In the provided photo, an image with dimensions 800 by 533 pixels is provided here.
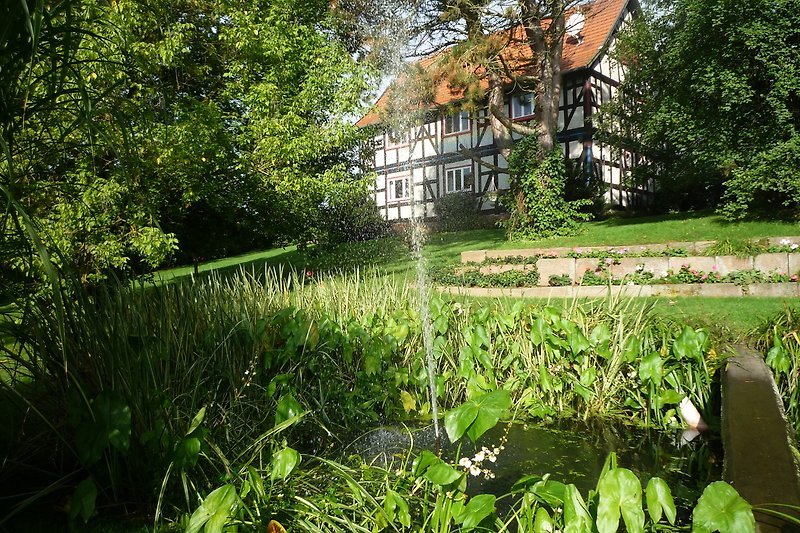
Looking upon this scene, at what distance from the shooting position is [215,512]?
1.32 m

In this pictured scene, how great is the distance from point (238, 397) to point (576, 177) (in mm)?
17379

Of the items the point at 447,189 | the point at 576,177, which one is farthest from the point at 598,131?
the point at 447,189

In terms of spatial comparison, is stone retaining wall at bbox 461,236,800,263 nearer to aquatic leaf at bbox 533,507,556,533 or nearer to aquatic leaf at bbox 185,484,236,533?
aquatic leaf at bbox 533,507,556,533

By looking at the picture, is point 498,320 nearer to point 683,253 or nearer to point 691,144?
point 683,253

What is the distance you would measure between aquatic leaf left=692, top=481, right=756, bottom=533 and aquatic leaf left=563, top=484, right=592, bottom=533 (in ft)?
0.75

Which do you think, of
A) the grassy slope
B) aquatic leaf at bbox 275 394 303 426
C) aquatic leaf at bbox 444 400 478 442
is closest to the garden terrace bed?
the grassy slope

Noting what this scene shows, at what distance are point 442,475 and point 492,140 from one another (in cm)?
2064

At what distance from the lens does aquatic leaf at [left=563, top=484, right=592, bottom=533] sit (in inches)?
52.4

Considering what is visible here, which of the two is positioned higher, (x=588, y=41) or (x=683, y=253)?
(x=588, y=41)

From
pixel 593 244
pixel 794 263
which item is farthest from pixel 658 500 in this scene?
pixel 593 244

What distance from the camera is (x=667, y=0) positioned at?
50.8ft

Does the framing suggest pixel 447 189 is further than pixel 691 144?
Yes

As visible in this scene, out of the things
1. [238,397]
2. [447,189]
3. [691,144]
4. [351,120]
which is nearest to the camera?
[238,397]

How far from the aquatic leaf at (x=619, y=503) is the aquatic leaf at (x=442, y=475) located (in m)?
0.35
